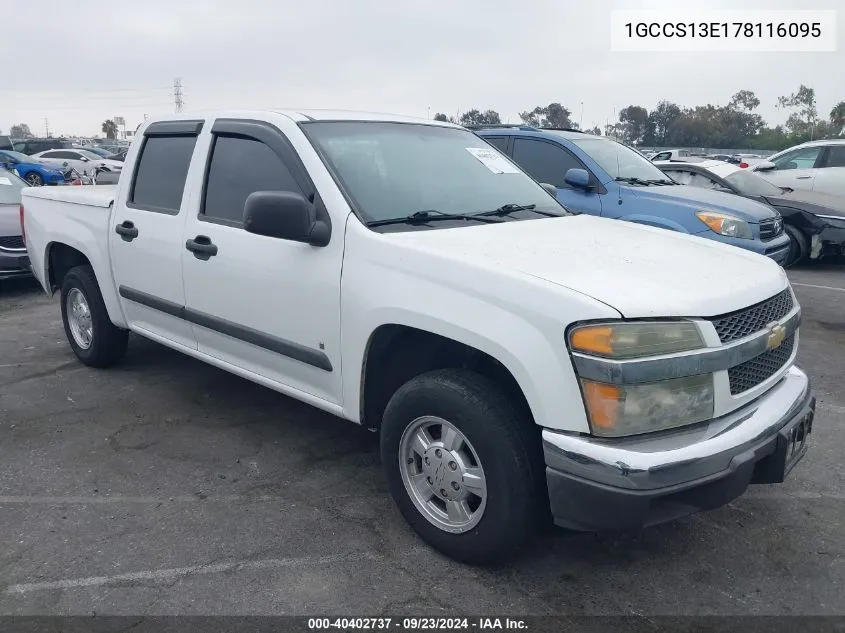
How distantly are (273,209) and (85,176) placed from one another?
86.3 ft

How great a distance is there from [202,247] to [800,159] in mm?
11027

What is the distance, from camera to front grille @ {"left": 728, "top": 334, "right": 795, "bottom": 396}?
2.70 m

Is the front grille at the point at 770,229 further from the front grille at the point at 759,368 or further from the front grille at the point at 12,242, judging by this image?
the front grille at the point at 12,242

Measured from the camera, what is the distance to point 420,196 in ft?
11.7

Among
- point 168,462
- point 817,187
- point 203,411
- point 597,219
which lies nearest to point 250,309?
point 168,462

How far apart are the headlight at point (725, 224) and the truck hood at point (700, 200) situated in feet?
0.26

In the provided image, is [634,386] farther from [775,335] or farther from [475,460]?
[775,335]

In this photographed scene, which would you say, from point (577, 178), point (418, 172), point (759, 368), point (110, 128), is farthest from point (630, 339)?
point (110, 128)

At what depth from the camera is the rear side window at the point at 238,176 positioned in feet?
12.1

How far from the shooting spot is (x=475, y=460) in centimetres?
281

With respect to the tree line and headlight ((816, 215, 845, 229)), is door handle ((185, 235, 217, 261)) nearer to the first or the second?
headlight ((816, 215, 845, 229))

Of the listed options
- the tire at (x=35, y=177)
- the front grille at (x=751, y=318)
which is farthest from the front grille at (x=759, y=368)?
the tire at (x=35, y=177)

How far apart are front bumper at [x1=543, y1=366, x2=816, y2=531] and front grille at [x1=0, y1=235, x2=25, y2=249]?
7794 millimetres

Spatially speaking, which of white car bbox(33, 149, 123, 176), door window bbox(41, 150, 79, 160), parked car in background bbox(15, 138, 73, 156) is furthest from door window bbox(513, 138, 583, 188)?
parked car in background bbox(15, 138, 73, 156)
